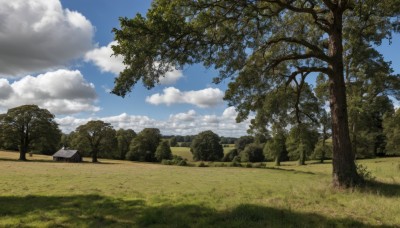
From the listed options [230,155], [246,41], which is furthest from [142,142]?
[246,41]

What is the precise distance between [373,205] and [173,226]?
613 centimetres

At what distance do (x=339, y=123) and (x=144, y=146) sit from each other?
87.1 metres

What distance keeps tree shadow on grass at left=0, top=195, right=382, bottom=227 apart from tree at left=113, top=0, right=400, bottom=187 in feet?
14.6

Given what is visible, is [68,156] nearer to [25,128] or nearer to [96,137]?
[96,137]

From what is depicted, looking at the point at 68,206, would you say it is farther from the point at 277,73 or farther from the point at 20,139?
the point at 20,139

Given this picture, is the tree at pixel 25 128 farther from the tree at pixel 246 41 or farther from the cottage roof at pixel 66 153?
the tree at pixel 246 41

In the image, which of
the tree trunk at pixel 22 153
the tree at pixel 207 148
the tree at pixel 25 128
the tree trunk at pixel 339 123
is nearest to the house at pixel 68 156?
the tree at pixel 25 128

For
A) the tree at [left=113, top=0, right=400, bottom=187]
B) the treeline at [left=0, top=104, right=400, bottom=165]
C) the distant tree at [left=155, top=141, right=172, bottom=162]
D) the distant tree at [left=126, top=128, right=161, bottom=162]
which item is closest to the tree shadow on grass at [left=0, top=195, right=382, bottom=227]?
the tree at [left=113, top=0, right=400, bottom=187]

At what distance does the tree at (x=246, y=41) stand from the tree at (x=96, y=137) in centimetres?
6756

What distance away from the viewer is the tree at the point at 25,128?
231 feet

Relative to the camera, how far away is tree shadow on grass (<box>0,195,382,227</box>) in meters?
8.59

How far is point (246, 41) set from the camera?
14.9m

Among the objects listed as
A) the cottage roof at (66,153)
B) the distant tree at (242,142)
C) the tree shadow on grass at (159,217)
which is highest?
the distant tree at (242,142)

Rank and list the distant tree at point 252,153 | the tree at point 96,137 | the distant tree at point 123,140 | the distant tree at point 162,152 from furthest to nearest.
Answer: the distant tree at point 123,140
the distant tree at point 252,153
the distant tree at point 162,152
the tree at point 96,137
